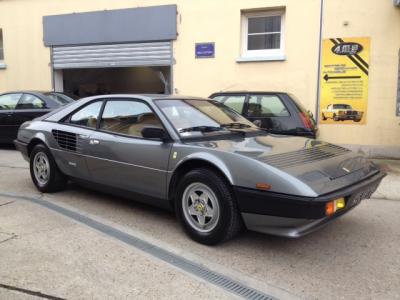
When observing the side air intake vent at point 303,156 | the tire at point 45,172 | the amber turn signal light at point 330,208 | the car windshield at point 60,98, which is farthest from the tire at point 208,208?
the car windshield at point 60,98

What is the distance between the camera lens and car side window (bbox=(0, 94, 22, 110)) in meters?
9.54

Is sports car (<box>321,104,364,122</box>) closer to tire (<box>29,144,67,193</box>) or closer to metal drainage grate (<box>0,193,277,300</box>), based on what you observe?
tire (<box>29,144,67,193</box>)

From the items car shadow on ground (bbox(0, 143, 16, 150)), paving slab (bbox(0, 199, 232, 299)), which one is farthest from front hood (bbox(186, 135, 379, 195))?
car shadow on ground (bbox(0, 143, 16, 150))

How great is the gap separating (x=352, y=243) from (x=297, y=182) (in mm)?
1190

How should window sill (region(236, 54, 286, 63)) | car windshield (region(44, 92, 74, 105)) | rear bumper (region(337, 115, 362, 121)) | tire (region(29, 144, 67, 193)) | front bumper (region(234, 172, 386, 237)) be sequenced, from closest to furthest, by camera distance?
front bumper (region(234, 172, 386, 237)) → tire (region(29, 144, 67, 193)) → rear bumper (region(337, 115, 362, 121)) → car windshield (region(44, 92, 74, 105)) → window sill (region(236, 54, 286, 63))

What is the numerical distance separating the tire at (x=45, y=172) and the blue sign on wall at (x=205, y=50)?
5.88 metres

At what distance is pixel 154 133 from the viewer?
4039 mm

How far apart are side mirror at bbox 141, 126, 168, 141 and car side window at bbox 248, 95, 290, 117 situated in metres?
3.70

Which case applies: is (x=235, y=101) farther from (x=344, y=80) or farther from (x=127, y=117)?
(x=127, y=117)

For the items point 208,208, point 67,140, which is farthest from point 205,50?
point 208,208

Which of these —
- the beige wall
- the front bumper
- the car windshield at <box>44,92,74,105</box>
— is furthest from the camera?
the car windshield at <box>44,92,74,105</box>

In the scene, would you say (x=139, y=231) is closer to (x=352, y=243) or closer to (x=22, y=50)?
(x=352, y=243)

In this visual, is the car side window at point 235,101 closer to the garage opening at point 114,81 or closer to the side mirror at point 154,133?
the side mirror at point 154,133

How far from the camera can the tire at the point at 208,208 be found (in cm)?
355
